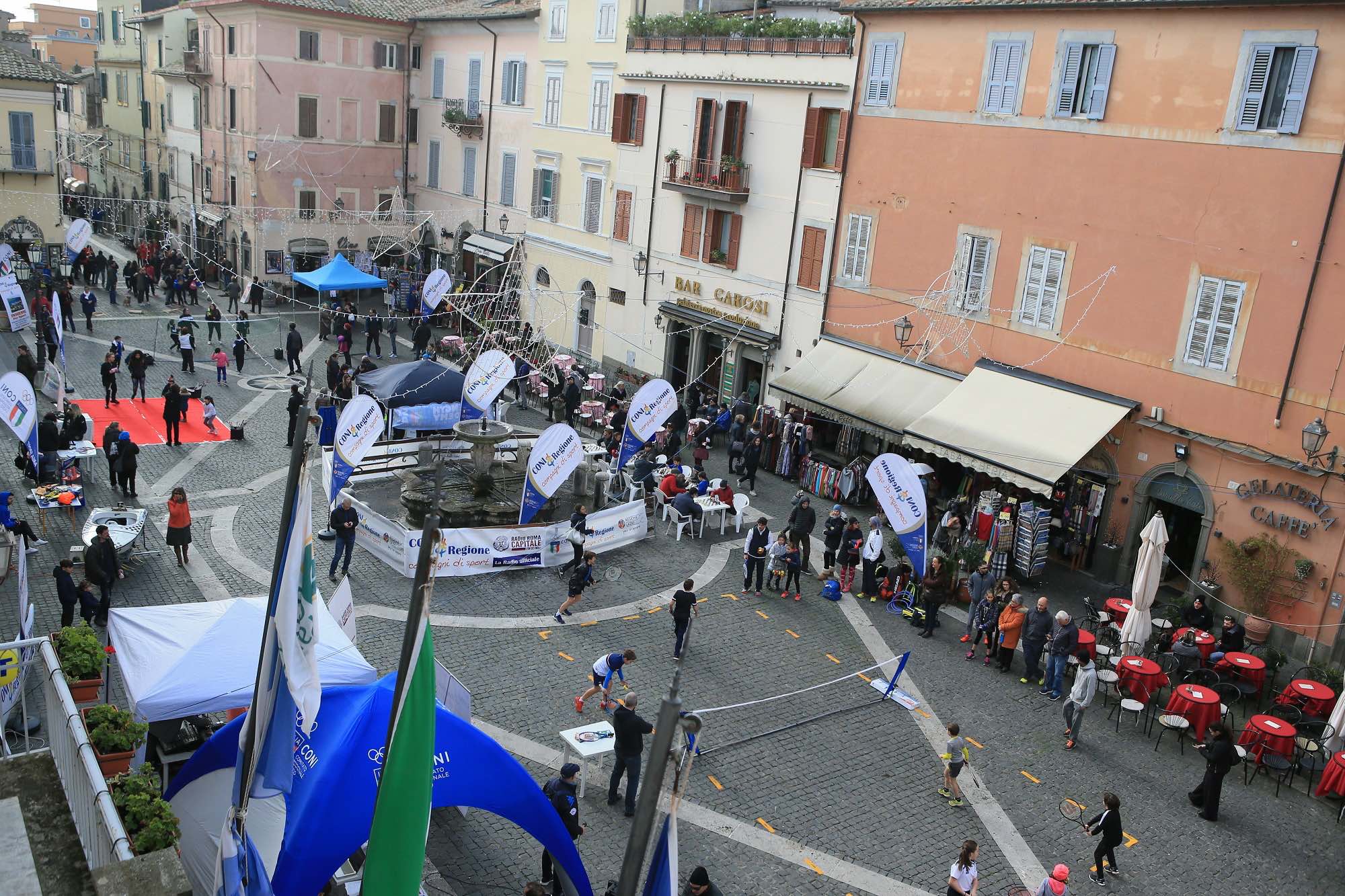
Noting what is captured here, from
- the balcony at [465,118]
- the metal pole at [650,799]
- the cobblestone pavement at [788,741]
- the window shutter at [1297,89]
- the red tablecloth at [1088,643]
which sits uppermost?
the window shutter at [1297,89]

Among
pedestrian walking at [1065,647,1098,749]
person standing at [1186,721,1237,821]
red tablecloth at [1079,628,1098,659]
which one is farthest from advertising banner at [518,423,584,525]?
person standing at [1186,721,1237,821]

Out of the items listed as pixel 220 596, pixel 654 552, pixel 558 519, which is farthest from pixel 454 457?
pixel 220 596

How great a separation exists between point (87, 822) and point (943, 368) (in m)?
20.4

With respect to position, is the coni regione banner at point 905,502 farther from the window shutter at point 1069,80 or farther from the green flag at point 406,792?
the green flag at point 406,792

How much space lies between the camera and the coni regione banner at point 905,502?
1709 cm

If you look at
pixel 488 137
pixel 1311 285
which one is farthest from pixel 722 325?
pixel 488 137

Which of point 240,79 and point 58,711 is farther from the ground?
point 240,79

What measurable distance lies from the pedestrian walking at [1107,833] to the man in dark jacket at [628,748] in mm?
4953

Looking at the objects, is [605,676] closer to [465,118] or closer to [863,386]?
[863,386]

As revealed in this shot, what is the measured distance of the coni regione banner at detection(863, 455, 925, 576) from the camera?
673 inches

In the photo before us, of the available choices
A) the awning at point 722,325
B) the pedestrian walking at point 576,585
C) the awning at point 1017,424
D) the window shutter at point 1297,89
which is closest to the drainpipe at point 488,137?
the awning at point 722,325

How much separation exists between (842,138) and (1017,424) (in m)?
8.45

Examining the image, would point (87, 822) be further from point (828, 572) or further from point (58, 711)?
point (828, 572)

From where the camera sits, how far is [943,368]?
78.1 ft
